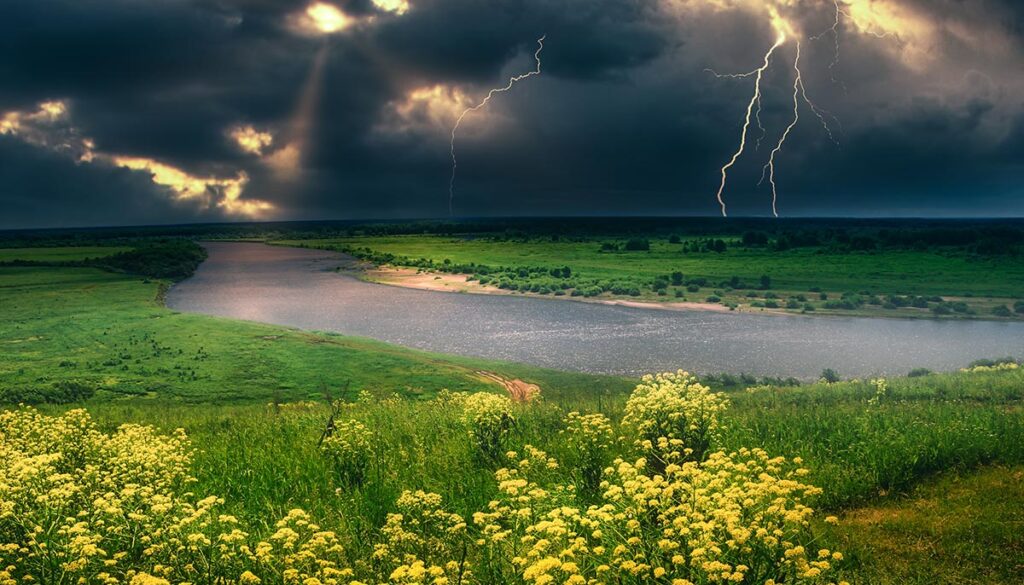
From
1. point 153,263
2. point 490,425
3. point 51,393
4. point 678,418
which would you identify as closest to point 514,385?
point 51,393

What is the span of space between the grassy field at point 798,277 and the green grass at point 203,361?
44144 mm

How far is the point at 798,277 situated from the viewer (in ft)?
318

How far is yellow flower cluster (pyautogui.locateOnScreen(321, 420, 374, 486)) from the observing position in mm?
10398

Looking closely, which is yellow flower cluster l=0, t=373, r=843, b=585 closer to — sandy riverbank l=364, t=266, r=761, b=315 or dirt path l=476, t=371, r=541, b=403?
dirt path l=476, t=371, r=541, b=403

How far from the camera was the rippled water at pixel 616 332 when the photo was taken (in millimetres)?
46750

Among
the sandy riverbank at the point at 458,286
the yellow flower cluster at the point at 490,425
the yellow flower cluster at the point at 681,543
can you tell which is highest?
the yellow flower cluster at the point at 681,543

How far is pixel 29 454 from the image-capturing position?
33.7 feet

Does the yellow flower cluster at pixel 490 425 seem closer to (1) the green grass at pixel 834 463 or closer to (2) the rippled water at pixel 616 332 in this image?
(1) the green grass at pixel 834 463

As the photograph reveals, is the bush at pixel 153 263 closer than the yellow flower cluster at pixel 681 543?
Answer: No

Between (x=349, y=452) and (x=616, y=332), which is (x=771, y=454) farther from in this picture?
(x=616, y=332)

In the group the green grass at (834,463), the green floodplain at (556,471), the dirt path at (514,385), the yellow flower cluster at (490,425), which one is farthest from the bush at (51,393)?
the yellow flower cluster at (490,425)

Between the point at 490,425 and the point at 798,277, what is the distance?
95220 mm

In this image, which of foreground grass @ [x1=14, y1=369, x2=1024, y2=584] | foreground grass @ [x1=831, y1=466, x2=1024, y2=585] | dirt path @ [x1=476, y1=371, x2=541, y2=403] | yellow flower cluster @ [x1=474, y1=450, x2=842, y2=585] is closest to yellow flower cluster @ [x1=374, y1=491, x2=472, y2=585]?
foreground grass @ [x1=14, y1=369, x2=1024, y2=584]

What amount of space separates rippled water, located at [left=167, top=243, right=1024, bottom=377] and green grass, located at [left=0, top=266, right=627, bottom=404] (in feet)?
23.6
